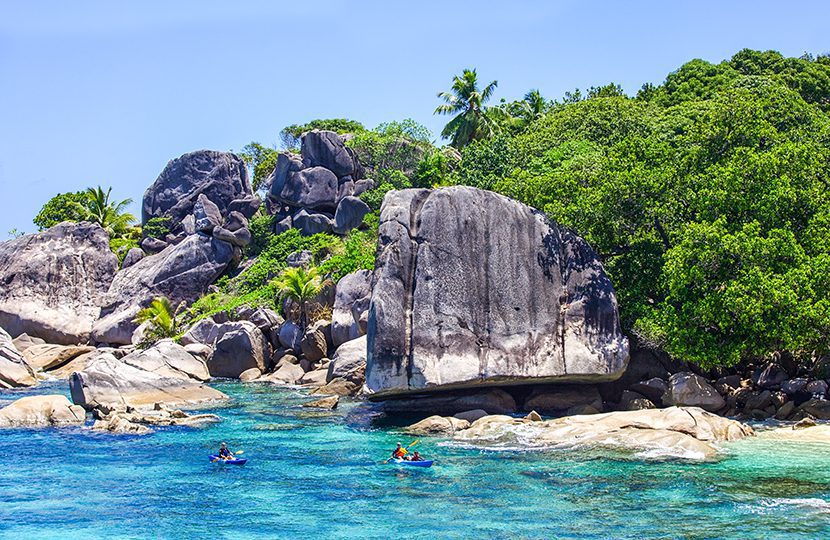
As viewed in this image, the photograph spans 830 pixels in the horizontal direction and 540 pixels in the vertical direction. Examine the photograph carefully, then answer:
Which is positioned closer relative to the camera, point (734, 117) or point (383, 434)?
point (383, 434)

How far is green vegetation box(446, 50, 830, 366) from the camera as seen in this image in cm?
2597

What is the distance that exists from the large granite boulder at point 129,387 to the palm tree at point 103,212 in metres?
34.4

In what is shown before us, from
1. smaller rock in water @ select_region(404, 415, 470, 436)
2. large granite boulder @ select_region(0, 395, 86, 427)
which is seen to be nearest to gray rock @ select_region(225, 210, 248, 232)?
large granite boulder @ select_region(0, 395, 86, 427)

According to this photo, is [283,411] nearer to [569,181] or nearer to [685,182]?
[569,181]

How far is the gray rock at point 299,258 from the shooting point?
5148 cm

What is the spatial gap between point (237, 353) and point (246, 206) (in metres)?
19.5

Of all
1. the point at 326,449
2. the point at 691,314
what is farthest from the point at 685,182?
the point at 326,449

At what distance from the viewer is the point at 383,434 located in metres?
26.1

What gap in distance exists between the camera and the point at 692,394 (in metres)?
27.5

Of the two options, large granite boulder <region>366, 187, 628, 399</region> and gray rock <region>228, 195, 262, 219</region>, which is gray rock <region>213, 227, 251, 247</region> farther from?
large granite boulder <region>366, 187, 628, 399</region>

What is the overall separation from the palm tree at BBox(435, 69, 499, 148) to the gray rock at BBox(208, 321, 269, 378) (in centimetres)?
2287

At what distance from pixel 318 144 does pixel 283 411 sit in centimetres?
2819

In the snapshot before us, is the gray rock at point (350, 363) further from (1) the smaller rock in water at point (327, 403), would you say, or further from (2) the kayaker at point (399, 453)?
(2) the kayaker at point (399, 453)

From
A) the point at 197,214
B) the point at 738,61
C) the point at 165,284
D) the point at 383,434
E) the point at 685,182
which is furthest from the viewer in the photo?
the point at 738,61
